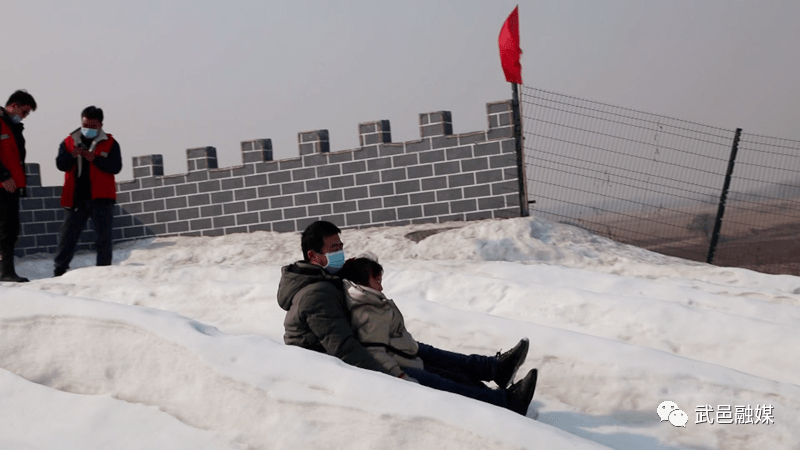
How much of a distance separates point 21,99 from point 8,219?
38.0 inches

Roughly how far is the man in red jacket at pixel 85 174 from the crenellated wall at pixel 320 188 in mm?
4295

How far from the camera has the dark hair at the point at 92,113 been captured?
6973mm

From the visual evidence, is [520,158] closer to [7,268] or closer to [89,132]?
[89,132]

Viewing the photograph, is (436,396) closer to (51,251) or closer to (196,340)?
(196,340)

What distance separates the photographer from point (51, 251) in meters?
11.9

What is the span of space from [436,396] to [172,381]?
1222 millimetres

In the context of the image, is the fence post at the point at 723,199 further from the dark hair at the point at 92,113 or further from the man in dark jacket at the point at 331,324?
the dark hair at the point at 92,113

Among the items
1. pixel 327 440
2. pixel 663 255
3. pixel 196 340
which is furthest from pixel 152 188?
pixel 327 440

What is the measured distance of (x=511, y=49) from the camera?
9.63 m

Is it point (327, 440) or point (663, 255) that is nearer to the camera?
point (327, 440)

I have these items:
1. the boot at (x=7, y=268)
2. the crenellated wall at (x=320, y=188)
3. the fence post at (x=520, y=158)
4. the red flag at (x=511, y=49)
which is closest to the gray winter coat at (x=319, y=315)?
the boot at (x=7, y=268)

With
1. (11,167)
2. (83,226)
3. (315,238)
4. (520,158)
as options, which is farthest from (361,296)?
(520,158)

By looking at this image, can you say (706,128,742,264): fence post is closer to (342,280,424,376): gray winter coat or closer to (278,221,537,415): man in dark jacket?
(278,221,537,415): man in dark jacket

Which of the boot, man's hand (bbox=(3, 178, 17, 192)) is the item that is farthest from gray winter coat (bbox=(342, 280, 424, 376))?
the boot
